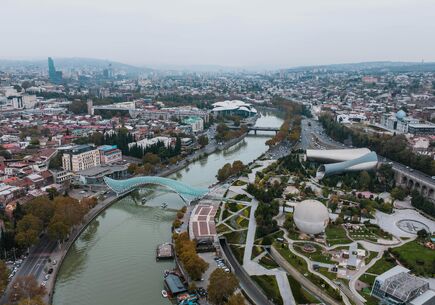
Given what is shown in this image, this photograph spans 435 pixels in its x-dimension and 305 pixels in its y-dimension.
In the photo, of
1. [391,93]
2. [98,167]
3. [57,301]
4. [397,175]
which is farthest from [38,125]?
[391,93]

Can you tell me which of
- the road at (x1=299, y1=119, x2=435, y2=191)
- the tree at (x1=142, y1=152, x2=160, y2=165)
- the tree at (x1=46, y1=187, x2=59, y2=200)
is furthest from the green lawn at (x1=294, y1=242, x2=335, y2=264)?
the tree at (x1=142, y1=152, x2=160, y2=165)

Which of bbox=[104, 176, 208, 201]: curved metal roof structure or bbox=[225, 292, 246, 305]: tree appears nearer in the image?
bbox=[225, 292, 246, 305]: tree

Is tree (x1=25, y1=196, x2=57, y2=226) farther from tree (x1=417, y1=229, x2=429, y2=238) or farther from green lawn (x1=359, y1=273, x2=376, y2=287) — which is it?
tree (x1=417, y1=229, x2=429, y2=238)

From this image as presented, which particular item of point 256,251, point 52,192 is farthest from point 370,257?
point 52,192

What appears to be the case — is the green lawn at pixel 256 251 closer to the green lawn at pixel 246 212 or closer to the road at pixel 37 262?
the green lawn at pixel 246 212

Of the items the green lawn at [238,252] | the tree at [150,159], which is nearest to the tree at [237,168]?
the tree at [150,159]

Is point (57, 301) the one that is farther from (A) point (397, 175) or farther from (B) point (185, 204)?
(A) point (397, 175)
